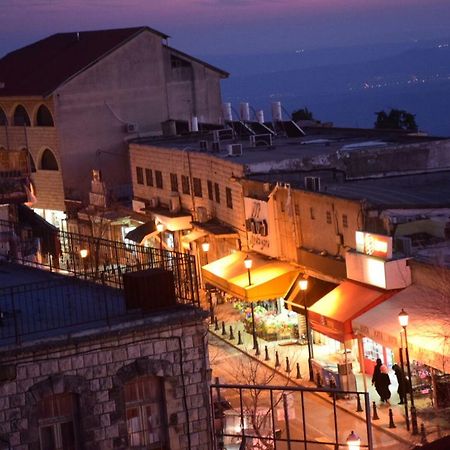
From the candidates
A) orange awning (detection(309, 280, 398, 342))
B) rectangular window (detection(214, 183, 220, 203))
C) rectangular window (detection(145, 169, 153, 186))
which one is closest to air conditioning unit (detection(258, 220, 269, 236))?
rectangular window (detection(214, 183, 220, 203))

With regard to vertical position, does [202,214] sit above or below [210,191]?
below

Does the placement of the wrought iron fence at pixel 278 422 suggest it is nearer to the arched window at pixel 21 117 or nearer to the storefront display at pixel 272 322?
the storefront display at pixel 272 322

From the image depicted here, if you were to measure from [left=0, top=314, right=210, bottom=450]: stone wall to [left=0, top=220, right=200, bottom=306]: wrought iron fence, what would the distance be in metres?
1.41

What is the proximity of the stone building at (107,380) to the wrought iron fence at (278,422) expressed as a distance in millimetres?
1132

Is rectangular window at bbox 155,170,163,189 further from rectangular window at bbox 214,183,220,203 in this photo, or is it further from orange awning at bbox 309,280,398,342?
orange awning at bbox 309,280,398,342

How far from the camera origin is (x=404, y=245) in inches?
1628

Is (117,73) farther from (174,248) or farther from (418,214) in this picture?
(418,214)

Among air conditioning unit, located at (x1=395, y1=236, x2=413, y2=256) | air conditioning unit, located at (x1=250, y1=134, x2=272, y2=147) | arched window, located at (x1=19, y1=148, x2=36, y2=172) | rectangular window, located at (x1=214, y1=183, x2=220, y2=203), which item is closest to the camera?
air conditioning unit, located at (x1=395, y1=236, x2=413, y2=256)

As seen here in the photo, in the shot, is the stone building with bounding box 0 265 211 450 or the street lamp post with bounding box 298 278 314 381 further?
the street lamp post with bounding box 298 278 314 381

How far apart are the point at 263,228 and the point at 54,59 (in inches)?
1280

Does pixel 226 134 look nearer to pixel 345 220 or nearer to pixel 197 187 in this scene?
pixel 197 187

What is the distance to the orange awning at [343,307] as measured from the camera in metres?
40.6

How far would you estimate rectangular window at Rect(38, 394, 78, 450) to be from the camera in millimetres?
23781

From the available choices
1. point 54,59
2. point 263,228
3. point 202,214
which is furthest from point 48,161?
point 263,228
